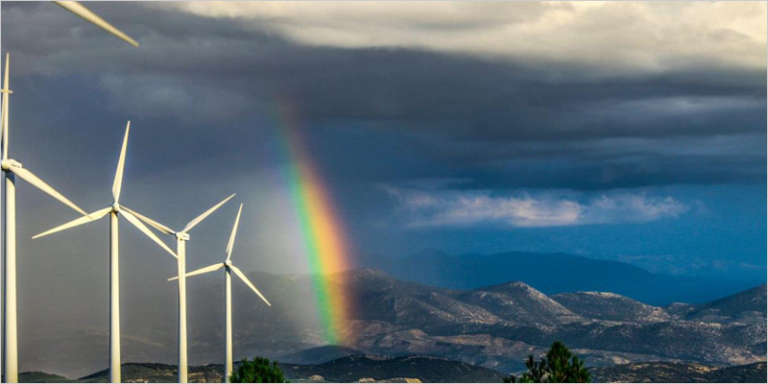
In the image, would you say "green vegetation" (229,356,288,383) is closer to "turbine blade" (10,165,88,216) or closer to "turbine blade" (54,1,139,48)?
"turbine blade" (10,165,88,216)

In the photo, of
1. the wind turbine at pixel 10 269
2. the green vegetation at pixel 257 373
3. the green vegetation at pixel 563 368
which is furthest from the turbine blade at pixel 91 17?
the green vegetation at pixel 563 368

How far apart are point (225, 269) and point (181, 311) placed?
26.6 meters

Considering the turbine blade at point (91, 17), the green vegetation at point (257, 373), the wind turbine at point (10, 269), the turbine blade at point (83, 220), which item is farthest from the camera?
the green vegetation at point (257, 373)

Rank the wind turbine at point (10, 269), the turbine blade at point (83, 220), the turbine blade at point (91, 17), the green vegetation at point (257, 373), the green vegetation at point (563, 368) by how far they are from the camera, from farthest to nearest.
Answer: the green vegetation at point (563, 368), the green vegetation at point (257, 373), the turbine blade at point (83, 220), the wind turbine at point (10, 269), the turbine blade at point (91, 17)

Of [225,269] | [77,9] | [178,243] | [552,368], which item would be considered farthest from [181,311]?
[77,9]

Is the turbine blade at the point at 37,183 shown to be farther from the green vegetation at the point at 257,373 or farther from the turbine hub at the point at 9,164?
the green vegetation at the point at 257,373

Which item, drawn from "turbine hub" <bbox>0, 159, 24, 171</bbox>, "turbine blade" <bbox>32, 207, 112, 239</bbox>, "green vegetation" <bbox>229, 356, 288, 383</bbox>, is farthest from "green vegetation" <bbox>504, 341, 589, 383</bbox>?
"turbine hub" <bbox>0, 159, 24, 171</bbox>

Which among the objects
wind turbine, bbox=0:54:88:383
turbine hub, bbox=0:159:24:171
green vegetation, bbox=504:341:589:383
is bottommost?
green vegetation, bbox=504:341:589:383

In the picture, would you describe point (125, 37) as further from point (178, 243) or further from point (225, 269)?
point (225, 269)

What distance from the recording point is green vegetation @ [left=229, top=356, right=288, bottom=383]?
114 metres

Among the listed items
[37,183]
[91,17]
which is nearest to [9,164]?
[37,183]

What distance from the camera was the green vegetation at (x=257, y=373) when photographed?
114438 millimetres

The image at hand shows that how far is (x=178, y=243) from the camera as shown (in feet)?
447

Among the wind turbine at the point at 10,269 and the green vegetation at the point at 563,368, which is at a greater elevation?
the wind turbine at the point at 10,269
